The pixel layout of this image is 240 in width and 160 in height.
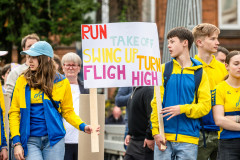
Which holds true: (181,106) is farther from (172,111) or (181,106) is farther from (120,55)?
(120,55)

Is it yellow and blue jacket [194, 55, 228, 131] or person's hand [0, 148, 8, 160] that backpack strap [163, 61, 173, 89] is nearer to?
yellow and blue jacket [194, 55, 228, 131]

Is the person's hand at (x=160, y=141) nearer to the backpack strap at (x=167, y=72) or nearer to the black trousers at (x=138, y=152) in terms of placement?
the backpack strap at (x=167, y=72)

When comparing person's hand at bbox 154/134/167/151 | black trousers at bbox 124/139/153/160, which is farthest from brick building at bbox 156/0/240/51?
person's hand at bbox 154/134/167/151

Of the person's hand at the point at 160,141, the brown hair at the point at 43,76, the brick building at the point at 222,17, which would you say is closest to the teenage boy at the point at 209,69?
the person's hand at the point at 160,141

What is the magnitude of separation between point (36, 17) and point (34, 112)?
27.2 ft

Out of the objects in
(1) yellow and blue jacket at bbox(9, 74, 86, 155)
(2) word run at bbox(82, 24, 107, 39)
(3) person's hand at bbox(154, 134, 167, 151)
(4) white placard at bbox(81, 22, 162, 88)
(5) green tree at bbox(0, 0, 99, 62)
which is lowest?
(3) person's hand at bbox(154, 134, 167, 151)

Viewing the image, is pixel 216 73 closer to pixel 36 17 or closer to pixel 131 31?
pixel 131 31

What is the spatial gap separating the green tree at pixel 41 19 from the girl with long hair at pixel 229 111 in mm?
7870

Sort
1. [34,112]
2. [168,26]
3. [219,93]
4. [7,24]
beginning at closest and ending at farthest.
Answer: [34,112] → [219,93] → [168,26] → [7,24]

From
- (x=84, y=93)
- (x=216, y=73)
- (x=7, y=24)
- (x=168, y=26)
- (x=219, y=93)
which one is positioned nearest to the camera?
(x=219, y=93)

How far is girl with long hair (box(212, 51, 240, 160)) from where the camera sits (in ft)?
19.6

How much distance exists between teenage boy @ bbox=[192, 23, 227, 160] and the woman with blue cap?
1.41 meters

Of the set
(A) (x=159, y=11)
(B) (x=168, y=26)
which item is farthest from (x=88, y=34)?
(A) (x=159, y=11)

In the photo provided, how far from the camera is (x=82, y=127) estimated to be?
596 centimetres
